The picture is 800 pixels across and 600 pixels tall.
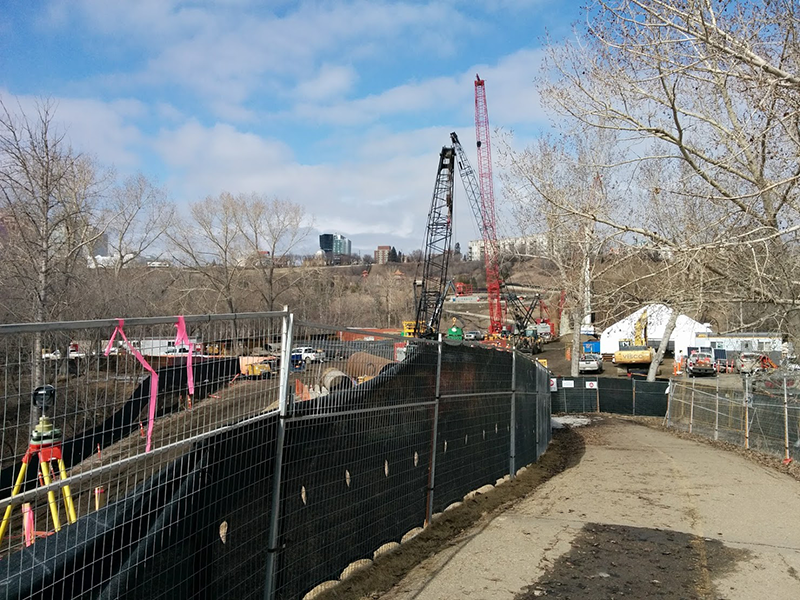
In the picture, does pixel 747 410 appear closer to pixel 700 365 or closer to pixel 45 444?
pixel 45 444

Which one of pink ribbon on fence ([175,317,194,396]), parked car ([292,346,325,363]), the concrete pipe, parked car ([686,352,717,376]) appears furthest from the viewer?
parked car ([686,352,717,376])

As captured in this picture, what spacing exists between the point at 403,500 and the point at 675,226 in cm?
1047

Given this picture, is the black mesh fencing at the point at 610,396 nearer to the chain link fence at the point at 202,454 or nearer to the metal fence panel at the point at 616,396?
the metal fence panel at the point at 616,396

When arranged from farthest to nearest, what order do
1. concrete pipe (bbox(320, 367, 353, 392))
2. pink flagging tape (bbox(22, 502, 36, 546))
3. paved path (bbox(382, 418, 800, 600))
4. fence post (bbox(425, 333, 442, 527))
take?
fence post (bbox(425, 333, 442, 527)) < paved path (bbox(382, 418, 800, 600)) < concrete pipe (bbox(320, 367, 353, 392)) < pink flagging tape (bbox(22, 502, 36, 546))

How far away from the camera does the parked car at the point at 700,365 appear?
4494 centimetres

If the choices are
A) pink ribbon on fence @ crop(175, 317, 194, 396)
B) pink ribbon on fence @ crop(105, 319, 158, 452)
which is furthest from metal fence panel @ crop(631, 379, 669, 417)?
pink ribbon on fence @ crop(105, 319, 158, 452)

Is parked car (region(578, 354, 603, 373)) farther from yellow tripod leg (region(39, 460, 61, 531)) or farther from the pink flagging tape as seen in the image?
yellow tripod leg (region(39, 460, 61, 531))

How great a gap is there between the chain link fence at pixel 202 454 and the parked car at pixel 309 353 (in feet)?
0.06

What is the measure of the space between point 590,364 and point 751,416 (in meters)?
34.1

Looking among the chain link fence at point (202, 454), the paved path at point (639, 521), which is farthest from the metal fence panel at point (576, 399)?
the chain link fence at point (202, 454)

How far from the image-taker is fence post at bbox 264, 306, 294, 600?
158 inches

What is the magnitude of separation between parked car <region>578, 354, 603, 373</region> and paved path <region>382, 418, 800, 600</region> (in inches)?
1430

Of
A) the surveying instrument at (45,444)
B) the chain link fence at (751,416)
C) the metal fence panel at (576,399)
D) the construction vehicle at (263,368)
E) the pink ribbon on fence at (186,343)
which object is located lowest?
the metal fence panel at (576,399)

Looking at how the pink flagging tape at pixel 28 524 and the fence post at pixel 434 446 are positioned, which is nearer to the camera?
the pink flagging tape at pixel 28 524
